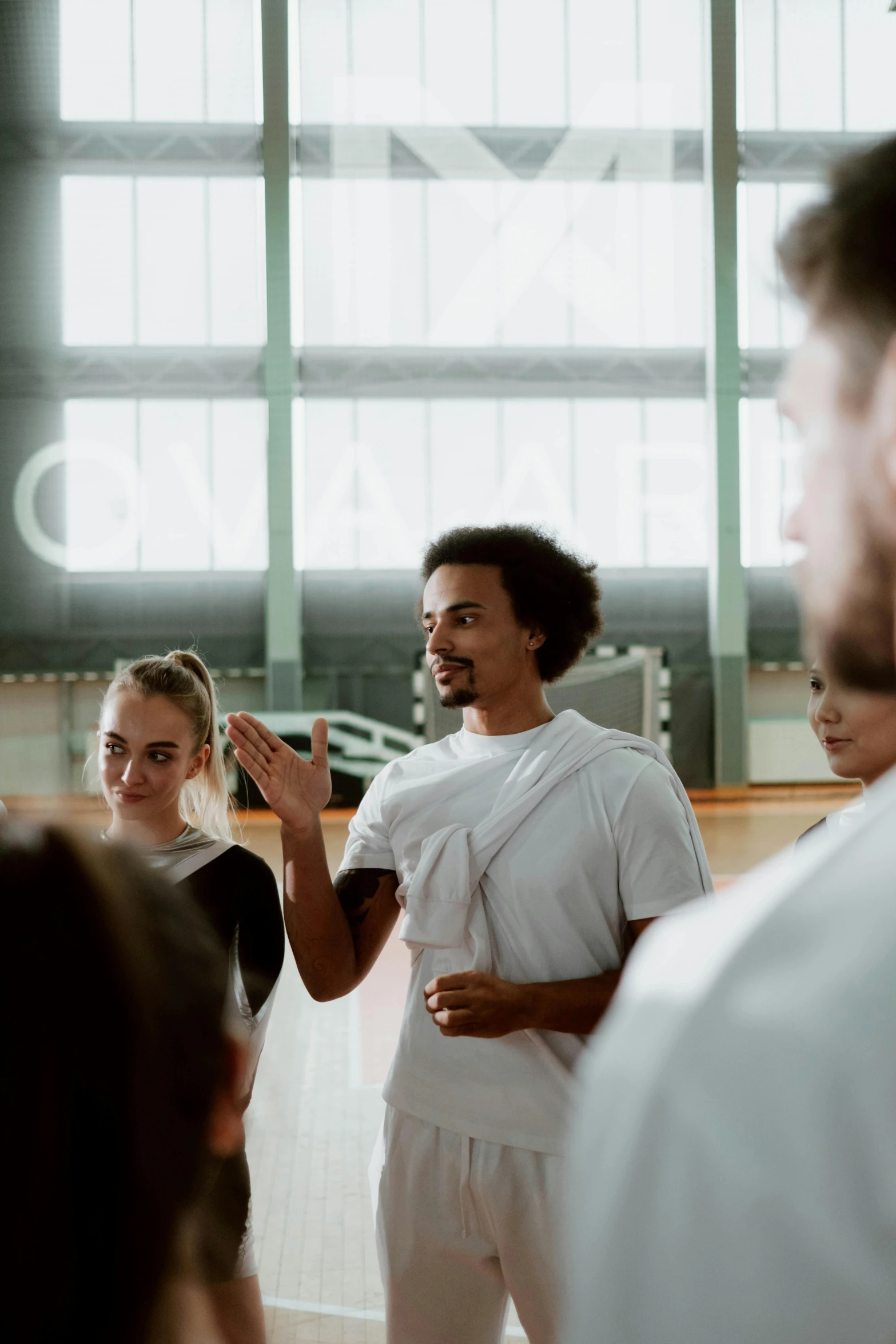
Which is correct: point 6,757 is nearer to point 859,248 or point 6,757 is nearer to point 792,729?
point 792,729

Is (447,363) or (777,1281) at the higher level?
(447,363)

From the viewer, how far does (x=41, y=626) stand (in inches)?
605

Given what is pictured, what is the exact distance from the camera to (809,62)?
622 inches

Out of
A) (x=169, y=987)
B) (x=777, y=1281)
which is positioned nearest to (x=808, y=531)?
(x=777, y=1281)

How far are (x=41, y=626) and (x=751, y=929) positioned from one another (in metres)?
16.0

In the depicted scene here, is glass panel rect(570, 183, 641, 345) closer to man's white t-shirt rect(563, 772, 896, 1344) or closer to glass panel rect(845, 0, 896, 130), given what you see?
glass panel rect(845, 0, 896, 130)

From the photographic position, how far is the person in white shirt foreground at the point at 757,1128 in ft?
1.43

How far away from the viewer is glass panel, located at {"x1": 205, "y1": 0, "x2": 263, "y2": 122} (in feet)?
49.9

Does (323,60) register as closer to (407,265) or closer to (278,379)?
(407,265)

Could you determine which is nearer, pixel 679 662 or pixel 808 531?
pixel 808 531

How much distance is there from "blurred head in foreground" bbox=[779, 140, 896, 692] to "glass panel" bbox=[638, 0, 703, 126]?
17166 mm

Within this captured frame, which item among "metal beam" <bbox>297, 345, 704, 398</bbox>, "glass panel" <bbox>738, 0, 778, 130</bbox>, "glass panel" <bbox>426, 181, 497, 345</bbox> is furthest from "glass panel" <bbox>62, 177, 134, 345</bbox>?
"glass panel" <bbox>738, 0, 778, 130</bbox>

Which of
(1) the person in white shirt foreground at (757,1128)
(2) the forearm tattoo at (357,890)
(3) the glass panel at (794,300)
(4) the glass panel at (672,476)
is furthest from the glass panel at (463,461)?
(1) the person in white shirt foreground at (757,1128)

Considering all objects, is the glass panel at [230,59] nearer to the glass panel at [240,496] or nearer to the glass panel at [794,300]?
the glass panel at [240,496]
